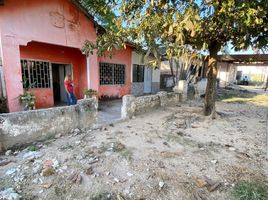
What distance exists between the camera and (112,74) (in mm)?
10430

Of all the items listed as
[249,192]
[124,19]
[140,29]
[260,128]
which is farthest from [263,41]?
[249,192]

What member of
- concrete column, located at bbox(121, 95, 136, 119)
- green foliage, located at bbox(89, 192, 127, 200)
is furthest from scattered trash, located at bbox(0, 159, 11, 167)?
concrete column, located at bbox(121, 95, 136, 119)

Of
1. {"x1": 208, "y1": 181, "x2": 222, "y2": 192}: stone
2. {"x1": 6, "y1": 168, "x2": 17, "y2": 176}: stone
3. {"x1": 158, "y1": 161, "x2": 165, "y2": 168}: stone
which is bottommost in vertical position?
{"x1": 208, "y1": 181, "x2": 222, "y2": 192}: stone

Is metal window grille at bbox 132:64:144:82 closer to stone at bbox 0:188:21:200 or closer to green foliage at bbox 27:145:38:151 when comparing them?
green foliage at bbox 27:145:38:151

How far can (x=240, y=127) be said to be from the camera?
236 inches

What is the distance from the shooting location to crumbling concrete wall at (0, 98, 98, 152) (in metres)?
3.86

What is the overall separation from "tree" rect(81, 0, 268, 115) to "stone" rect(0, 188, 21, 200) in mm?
4028

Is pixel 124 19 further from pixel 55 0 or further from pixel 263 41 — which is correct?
pixel 263 41

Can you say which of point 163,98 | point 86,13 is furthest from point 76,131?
point 86,13

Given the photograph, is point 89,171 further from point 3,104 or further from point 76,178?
point 3,104

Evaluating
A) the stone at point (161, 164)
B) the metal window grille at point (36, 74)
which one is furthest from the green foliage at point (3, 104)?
the stone at point (161, 164)

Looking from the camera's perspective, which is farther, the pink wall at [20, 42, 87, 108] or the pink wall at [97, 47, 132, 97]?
the pink wall at [97, 47, 132, 97]

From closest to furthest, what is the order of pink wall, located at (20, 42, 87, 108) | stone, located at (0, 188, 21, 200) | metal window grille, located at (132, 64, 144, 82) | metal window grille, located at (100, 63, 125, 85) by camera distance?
stone, located at (0, 188, 21, 200), pink wall, located at (20, 42, 87, 108), metal window grille, located at (100, 63, 125, 85), metal window grille, located at (132, 64, 144, 82)

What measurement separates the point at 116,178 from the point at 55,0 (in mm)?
6774
